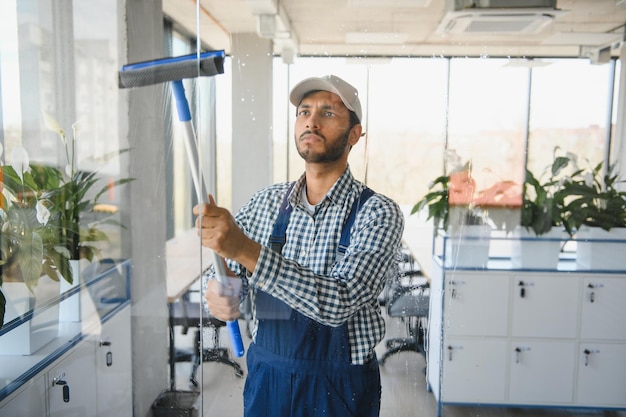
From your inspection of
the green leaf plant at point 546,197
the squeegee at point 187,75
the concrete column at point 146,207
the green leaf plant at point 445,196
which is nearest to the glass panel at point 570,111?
the green leaf plant at point 546,197

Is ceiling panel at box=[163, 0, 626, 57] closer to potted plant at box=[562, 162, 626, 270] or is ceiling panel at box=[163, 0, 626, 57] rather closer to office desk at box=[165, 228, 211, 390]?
potted plant at box=[562, 162, 626, 270]

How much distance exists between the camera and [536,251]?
1.07 metres

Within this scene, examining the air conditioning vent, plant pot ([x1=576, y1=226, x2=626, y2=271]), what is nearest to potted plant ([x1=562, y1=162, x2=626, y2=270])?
plant pot ([x1=576, y1=226, x2=626, y2=271])

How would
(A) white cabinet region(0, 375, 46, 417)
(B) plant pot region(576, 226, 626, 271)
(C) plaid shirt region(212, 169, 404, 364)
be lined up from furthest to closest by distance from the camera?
(B) plant pot region(576, 226, 626, 271) → (A) white cabinet region(0, 375, 46, 417) → (C) plaid shirt region(212, 169, 404, 364)

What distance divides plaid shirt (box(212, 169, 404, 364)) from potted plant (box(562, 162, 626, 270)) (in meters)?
0.39

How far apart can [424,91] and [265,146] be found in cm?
31

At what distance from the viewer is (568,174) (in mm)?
1002

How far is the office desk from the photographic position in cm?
99

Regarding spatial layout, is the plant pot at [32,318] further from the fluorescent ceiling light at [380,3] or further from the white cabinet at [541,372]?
the white cabinet at [541,372]

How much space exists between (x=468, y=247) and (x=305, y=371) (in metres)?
0.41

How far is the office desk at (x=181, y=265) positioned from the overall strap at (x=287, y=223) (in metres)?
0.15

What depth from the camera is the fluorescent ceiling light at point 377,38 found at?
→ 93cm

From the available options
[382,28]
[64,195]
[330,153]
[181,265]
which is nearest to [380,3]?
[382,28]

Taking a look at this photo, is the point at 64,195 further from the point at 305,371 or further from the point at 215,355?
the point at 305,371
